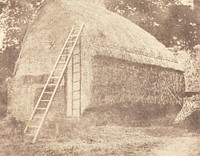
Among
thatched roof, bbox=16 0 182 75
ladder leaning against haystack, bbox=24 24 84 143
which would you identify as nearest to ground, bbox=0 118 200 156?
ladder leaning against haystack, bbox=24 24 84 143

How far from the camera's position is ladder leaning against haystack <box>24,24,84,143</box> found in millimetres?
3607

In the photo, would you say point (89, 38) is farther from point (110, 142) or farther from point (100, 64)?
point (110, 142)

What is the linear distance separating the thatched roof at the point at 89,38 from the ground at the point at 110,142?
0.69 m

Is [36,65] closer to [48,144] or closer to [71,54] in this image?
[71,54]

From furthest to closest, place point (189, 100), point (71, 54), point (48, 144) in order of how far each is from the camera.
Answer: point (189, 100), point (71, 54), point (48, 144)

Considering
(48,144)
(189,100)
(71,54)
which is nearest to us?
(48,144)

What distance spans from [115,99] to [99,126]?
33cm

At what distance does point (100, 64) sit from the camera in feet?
12.6

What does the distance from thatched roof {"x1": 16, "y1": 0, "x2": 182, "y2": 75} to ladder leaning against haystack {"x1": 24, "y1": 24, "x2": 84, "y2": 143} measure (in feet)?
0.23

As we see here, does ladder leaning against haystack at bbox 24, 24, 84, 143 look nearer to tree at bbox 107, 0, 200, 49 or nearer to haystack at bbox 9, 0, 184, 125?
haystack at bbox 9, 0, 184, 125

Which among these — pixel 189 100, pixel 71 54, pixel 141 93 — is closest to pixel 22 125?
pixel 71 54

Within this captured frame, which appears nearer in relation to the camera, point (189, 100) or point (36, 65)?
point (36, 65)

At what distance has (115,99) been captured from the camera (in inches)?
153

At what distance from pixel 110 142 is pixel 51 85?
2.68ft
